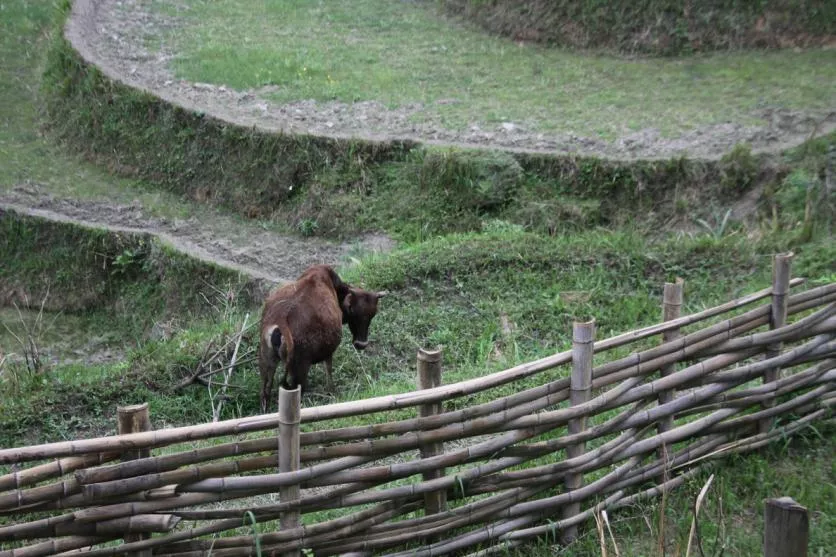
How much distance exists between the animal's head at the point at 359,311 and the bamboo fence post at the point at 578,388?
2.92 meters

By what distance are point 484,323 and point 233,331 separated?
6.90 feet

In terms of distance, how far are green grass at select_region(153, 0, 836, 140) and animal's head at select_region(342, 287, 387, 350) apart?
455 cm

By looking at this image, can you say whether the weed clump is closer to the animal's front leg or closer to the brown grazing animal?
the brown grazing animal

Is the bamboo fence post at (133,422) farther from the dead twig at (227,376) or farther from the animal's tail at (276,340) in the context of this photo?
the dead twig at (227,376)

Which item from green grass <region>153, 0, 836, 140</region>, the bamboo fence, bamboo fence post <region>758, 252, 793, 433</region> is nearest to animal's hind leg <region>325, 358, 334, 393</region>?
the bamboo fence

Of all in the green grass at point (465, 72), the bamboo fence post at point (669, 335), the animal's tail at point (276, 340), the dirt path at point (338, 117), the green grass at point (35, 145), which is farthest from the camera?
the green grass at point (35, 145)

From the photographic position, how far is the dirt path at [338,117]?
35.2 feet

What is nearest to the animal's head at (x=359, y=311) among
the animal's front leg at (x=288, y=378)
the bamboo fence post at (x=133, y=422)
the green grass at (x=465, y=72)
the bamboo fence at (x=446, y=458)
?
the animal's front leg at (x=288, y=378)

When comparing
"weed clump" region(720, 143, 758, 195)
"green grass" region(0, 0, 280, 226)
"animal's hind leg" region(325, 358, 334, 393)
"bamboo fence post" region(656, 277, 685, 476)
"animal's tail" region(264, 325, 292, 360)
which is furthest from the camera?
"green grass" region(0, 0, 280, 226)

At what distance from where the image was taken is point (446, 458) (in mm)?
4785

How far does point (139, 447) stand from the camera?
4.25 metres

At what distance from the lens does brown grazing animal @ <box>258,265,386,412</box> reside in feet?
23.7

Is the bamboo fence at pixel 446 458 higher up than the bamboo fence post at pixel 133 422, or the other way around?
the bamboo fence post at pixel 133 422

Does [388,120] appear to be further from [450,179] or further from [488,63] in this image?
[488,63]
